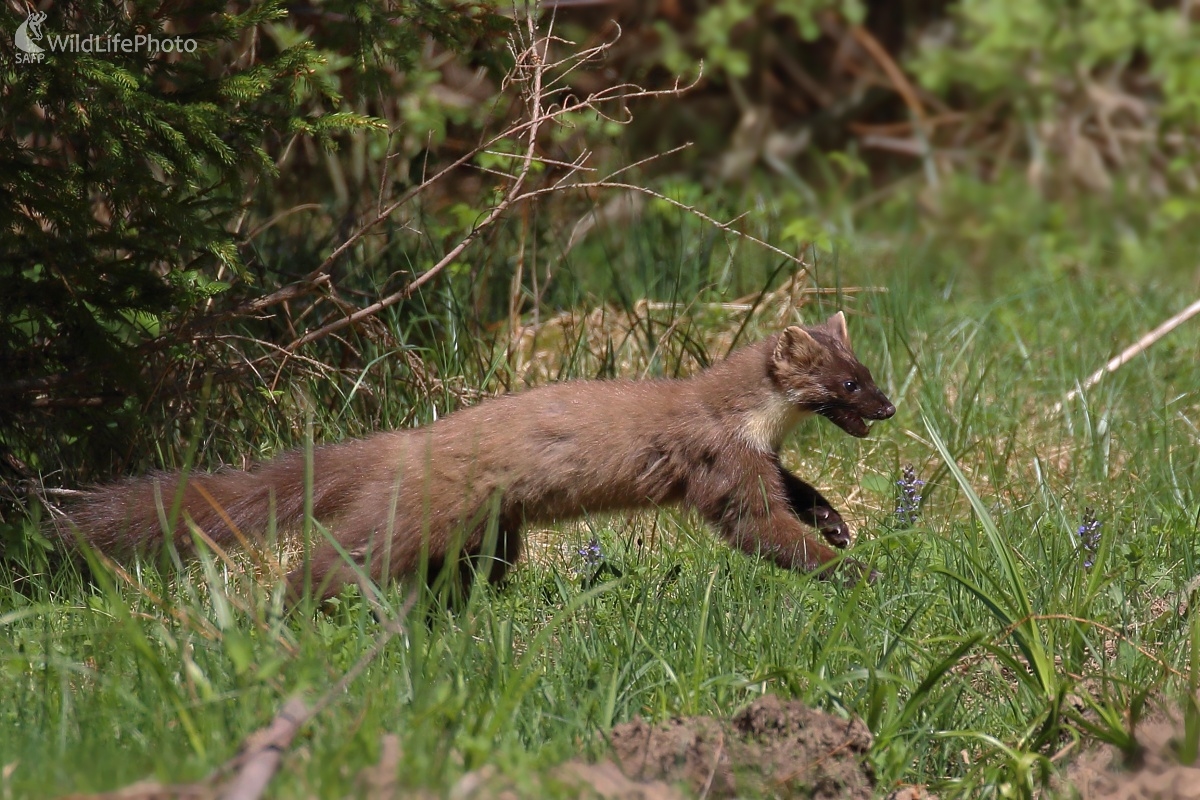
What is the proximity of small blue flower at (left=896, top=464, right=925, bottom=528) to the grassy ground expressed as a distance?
85 mm

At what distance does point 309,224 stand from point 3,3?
2.75 meters

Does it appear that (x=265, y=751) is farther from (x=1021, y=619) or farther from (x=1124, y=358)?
(x=1124, y=358)

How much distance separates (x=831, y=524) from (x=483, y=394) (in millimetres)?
1650

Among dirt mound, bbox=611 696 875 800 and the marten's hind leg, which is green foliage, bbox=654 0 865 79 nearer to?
the marten's hind leg

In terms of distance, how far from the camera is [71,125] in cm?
472

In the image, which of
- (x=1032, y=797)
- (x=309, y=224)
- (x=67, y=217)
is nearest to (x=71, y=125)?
(x=67, y=217)

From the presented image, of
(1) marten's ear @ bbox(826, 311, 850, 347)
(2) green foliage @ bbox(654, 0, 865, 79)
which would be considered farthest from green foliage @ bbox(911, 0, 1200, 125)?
(1) marten's ear @ bbox(826, 311, 850, 347)

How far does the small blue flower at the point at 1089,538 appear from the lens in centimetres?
474

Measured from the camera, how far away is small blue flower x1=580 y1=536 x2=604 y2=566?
202 inches

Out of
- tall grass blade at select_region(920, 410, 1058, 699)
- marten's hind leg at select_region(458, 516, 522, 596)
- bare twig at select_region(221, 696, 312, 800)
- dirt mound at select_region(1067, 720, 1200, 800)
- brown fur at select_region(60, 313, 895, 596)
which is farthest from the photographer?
marten's hind leg at select_region(458, 516, 522, 596)

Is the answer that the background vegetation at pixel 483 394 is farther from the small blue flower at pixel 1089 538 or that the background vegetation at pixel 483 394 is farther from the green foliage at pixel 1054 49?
the green foliage at pixel 1054 49

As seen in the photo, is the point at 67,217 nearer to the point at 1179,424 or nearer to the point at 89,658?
the point at 89,658

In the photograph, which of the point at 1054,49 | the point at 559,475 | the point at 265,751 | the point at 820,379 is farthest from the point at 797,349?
the point at 1054,49

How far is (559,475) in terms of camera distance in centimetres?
512
